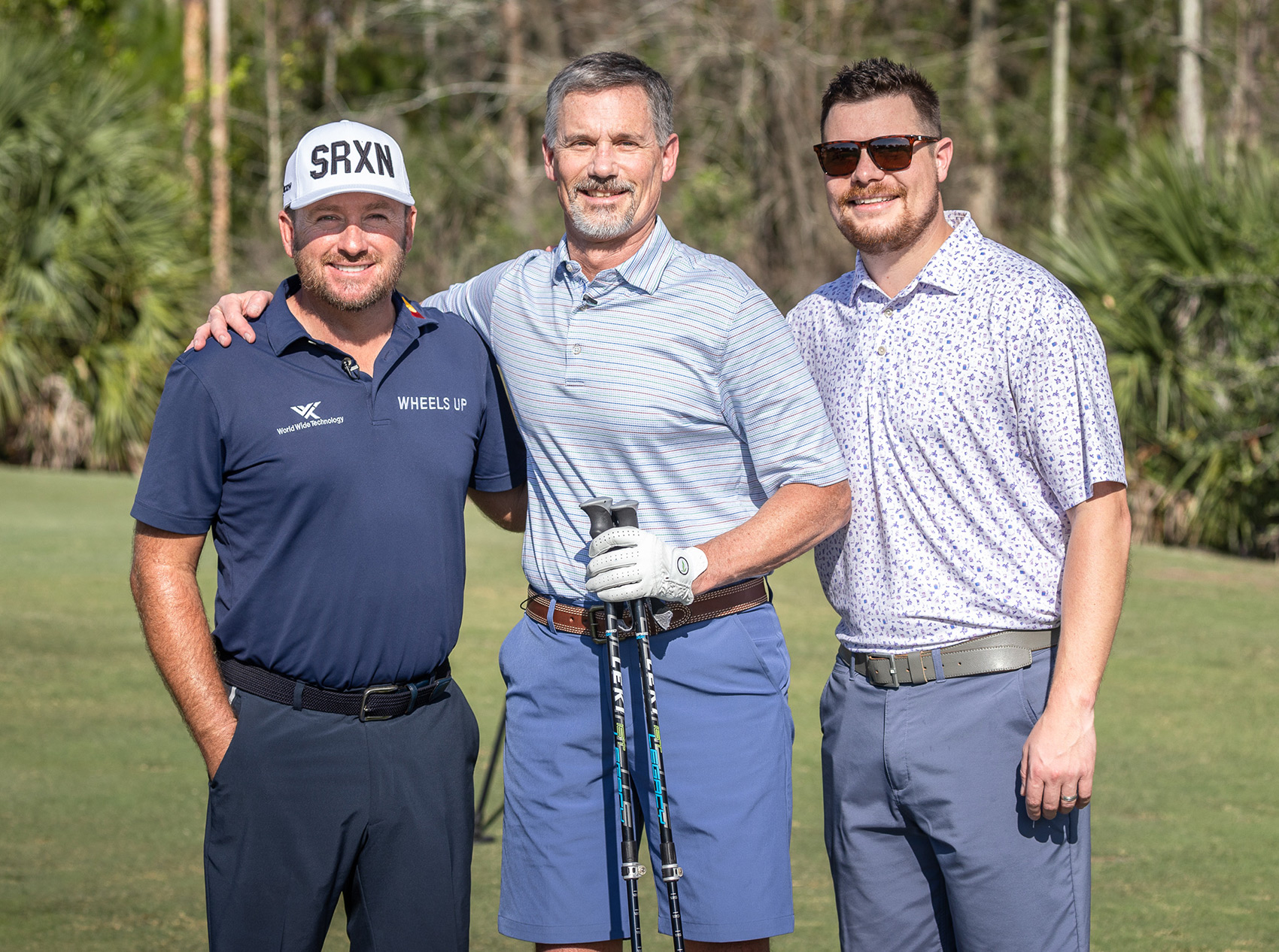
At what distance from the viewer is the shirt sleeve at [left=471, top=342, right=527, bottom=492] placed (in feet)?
12.2

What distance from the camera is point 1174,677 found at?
883 cm

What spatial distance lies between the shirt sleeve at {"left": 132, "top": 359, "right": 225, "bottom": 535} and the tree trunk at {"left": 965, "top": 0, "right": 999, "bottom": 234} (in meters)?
23.7

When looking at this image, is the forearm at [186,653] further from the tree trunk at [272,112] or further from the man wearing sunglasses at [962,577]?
the tree trunk at [272,112]

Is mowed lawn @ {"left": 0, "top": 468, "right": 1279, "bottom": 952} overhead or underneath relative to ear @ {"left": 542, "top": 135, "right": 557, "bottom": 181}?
underneath

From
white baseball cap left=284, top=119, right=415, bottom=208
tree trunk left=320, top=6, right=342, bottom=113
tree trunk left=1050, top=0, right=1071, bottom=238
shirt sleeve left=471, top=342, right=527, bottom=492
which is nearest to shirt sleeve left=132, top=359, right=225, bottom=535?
white baseball cap left=284, top=119, right=415, bottom=208

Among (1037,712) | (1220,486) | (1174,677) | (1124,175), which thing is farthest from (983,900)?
(1124,175)

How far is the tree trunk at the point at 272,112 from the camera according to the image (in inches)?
1140

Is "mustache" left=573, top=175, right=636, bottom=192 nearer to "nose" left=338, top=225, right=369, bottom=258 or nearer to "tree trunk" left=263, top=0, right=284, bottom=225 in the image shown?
"nose" left=338, top=225, right=369, bottom=258

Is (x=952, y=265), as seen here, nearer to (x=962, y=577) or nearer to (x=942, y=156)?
(x=942, y=156)

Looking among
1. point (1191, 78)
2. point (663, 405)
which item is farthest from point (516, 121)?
point (663, 405)

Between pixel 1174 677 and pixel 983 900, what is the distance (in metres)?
5.97

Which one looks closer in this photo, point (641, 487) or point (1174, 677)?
point (641, 487)

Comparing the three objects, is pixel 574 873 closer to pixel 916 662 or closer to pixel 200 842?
pixel 916 662

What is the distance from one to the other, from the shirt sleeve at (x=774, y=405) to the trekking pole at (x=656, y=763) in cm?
32
